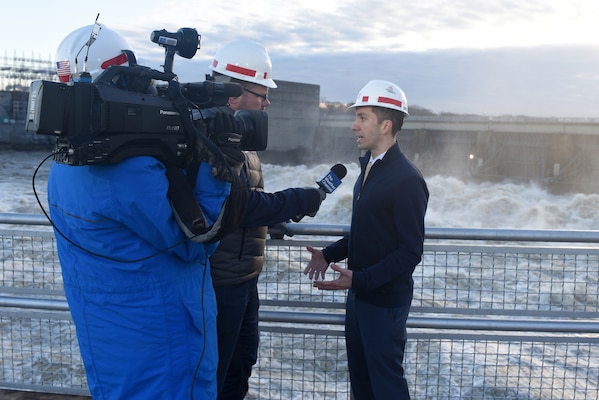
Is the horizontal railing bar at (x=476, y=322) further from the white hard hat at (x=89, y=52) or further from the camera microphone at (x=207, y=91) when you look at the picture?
the white hard hat at (x=89, y=52)

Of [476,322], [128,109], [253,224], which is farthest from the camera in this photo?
[476,322]

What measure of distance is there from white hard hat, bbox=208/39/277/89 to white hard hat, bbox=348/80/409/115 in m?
0.59

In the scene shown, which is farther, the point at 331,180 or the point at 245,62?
the point at 245,62

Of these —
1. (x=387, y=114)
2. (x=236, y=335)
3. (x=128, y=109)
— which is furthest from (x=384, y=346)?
(x=128, y=109)

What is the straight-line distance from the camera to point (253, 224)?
7.38 feet

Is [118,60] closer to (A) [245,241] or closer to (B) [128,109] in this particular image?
(B) [128,109]

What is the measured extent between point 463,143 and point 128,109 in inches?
1427

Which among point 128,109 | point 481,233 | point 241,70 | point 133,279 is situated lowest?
point 133,279

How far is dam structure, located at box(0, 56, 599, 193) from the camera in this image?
3092cm

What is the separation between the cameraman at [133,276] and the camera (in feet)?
6.14

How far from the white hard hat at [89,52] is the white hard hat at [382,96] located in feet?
3.83

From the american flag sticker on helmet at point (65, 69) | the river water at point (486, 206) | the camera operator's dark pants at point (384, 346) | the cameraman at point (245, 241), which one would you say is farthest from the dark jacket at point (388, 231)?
the river water at point (486, 206)

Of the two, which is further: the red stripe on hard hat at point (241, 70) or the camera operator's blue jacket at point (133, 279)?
the red stripe on hard hat at point (241, 70)

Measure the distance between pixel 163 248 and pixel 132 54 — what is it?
0.82 meters
